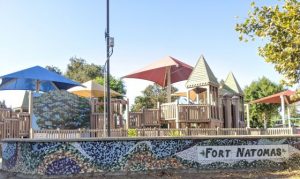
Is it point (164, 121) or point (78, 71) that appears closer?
point (164, 121)

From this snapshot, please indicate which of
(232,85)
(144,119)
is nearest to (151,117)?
(144,119)

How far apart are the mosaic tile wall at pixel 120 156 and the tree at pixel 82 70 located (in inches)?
1598

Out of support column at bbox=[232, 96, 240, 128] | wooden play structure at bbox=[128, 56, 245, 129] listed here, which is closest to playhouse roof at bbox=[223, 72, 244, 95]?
wooden play structure at bbox=[128, 56, 245, 129]

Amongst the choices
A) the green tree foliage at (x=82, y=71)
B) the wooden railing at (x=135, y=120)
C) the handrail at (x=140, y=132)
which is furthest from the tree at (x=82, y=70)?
the handrail at (x=140, y=132)

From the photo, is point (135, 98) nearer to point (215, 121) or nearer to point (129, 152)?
point (215, 121)

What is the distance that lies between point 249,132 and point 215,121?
237 centimetres

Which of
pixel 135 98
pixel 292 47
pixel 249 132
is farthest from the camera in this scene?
pixel 135 98

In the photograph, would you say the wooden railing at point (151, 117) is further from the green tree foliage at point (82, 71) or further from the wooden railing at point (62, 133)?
the green tree foliage at point (82, 71)

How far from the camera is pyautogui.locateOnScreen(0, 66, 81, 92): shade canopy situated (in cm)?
1916

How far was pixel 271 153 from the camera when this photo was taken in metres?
13.6

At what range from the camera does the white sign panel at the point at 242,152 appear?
13.0 meters

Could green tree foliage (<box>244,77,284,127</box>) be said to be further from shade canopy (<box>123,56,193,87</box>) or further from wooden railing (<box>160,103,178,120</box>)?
wooden railing (<box>160,103,178,120</box>)

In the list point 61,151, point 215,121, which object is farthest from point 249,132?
point 61,151

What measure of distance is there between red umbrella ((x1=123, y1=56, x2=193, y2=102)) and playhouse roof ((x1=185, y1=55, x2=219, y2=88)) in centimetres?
75
